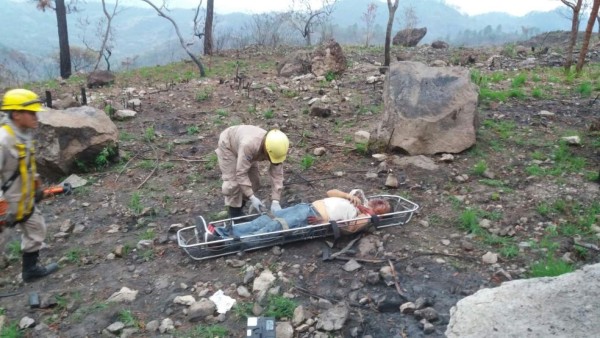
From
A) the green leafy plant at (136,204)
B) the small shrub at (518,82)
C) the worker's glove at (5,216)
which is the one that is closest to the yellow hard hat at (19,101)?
the worker's glove at (5,216)

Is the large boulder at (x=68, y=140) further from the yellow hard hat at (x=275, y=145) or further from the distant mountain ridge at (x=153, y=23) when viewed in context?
the distant mountain ridge at (x=153, y=23)

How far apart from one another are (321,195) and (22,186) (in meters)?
3.15

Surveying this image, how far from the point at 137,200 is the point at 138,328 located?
2538 millimetres

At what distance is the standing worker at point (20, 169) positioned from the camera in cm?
395

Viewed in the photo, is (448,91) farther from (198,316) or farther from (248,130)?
(198,316)

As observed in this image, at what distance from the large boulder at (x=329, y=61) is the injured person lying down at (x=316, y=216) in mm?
7220

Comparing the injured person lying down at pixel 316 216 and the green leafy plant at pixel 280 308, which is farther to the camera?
the injured person lying down at pixel 316 216

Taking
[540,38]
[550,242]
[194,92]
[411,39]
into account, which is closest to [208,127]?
[194,92]

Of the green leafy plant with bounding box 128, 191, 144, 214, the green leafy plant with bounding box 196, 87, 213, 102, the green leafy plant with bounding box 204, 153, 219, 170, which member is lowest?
the green leafy plant with bounding box 128, 191, 144, 214

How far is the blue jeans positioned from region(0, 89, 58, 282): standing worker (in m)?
1.73

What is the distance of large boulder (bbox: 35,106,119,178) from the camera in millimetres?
6504

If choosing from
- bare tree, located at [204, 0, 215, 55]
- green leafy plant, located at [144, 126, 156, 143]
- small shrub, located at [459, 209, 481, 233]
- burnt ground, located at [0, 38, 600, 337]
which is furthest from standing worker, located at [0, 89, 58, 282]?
bare tree, located at [204, 0, 215, 55]

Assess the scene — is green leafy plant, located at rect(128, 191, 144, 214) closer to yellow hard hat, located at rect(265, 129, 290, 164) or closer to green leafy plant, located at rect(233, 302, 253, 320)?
yellow hard hat, located at rect(265, 129, 290, 164)

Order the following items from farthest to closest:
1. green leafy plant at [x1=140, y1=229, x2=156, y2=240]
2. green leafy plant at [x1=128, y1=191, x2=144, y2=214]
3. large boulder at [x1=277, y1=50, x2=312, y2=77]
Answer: large boulder at [x1=277, y1=50, x2=312, y2=77]
green leafy plant at [x1=128, y1=191, x2=144, y2=214]
green leafy plant at [x1=140, y1=229, x2=156, y2=240]
